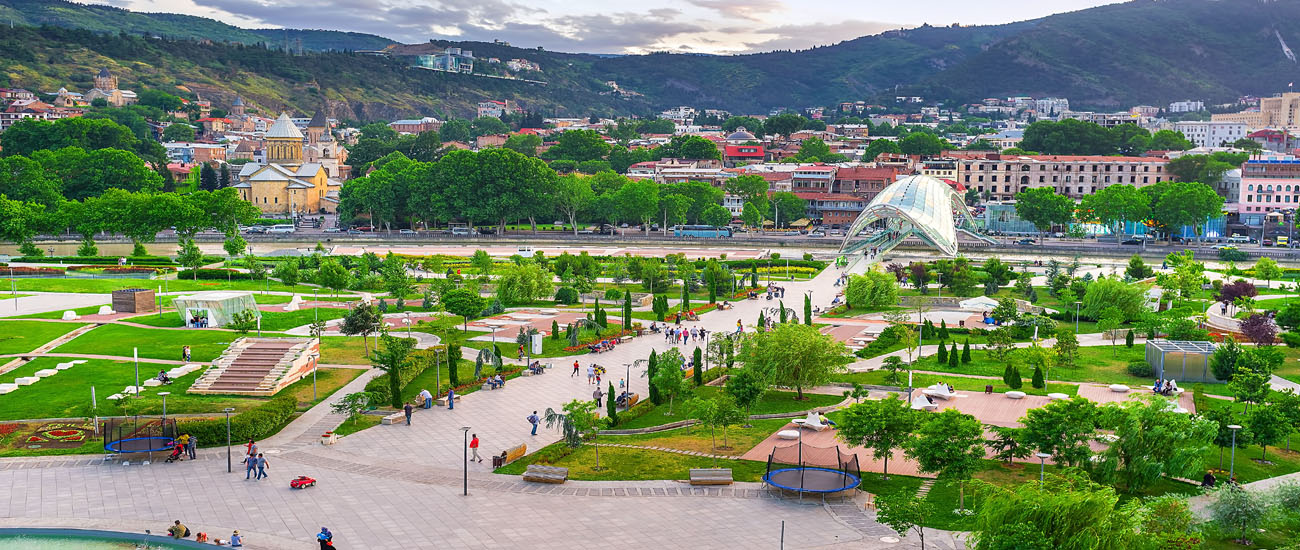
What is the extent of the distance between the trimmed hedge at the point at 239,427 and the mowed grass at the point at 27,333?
15052 millimetres

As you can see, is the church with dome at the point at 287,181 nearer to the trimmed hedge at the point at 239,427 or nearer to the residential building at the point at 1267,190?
the trimmed hedge at the point at 239,427

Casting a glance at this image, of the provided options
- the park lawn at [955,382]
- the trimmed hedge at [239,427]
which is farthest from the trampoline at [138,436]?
the park lawn at [955,382]

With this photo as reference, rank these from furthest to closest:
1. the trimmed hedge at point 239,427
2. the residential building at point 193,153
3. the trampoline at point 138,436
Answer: the residential building at point 193,153
the trimmed hedge at point 239,427
the trampoline at point 138,436

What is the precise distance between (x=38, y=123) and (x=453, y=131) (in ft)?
229

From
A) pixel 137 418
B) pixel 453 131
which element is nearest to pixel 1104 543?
pixel 137 418

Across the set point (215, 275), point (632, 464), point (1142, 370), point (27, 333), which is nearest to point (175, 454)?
point (632, 464)

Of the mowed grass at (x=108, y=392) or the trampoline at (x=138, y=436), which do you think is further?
the mowed grass at (x=108, y=392)

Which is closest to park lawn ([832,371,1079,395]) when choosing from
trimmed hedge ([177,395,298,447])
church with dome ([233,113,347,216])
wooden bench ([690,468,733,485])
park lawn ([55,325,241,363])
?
wooden bench ([690,468,733,485])

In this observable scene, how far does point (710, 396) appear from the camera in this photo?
34.9 m

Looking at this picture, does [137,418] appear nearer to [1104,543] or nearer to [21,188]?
[1104,543]

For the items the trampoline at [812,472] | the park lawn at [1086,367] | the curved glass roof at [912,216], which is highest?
the curved glass roof at [912,216]

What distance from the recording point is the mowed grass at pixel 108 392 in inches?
1238

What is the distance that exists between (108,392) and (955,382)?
2868cm

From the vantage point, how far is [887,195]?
77.0 m
